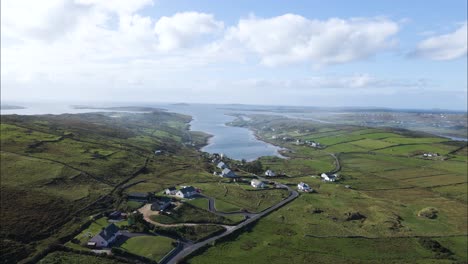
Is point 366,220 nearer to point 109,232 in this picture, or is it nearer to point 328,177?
point 328,177

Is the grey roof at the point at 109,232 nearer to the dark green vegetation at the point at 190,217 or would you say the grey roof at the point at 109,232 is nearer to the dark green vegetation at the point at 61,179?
→ the dark green vegetation at the point at 61,179

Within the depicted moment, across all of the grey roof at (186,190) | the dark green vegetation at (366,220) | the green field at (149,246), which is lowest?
the dark green vegetation at (366,220)

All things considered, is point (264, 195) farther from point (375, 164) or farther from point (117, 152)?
point (375, 164)

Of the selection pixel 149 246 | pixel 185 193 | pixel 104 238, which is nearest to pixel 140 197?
pixel 185 193

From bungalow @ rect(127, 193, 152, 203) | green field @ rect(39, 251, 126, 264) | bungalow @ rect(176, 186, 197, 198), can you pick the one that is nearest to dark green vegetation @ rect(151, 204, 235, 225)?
bungalow @ rect(176, 186, 197, 198)

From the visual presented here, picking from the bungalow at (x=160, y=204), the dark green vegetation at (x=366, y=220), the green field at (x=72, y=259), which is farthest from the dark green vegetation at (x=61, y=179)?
the dark green vegetation at (x=366, y=220)
